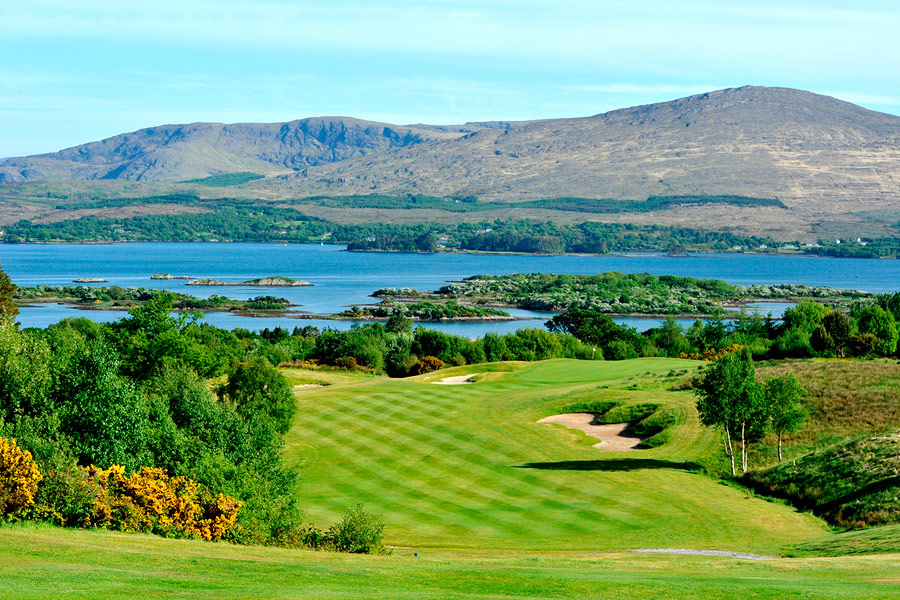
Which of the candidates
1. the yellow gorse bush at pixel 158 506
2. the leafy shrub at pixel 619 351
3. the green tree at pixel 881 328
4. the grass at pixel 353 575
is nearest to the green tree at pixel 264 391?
the yellow gorse bush at pixel 158 506

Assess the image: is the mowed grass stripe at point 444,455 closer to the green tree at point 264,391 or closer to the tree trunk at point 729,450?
the green tree at point 264,391

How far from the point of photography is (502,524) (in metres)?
31.7

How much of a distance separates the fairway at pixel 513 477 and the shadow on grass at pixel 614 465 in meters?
0.09

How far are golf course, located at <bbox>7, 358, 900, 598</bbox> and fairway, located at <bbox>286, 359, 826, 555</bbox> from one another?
0.13 meters

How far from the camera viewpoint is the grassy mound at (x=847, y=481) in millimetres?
31594

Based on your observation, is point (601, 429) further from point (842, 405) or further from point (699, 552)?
point (699, 552)

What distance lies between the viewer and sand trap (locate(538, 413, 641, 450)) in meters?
46.7

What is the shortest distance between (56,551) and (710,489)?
85.9ft

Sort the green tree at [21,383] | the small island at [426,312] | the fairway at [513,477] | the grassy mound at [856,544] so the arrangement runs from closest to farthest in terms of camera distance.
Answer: the grassy mound at [856,544]
the green tree at [21,383]
the fairway at [513,477]
the small island at [426,312]

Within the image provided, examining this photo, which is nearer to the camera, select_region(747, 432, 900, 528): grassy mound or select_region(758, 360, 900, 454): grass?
select_region(747, 432, 900, 528): grassy mound

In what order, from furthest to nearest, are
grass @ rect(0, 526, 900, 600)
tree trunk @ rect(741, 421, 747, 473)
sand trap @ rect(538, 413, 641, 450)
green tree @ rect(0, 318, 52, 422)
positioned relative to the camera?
sand trap @ rect(538, 413, 641, 450), tree trunk @ rect(741, 421, 747, 473), green tree @ rect(0, 318, 52, 422), grass @ rect(0, 526, 900, 600)

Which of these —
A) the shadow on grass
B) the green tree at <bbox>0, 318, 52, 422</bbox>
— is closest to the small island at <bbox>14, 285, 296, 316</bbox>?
the shadow on grass

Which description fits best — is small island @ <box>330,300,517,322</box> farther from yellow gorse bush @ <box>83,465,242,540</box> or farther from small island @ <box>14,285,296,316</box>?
yellow gorse bush @ <box>83,465,242,540</box>

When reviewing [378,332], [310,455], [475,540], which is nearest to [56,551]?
[475,540]
